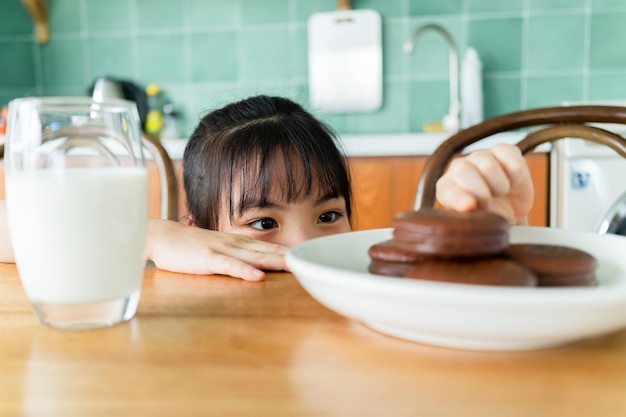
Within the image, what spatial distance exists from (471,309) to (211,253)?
0.34 metres

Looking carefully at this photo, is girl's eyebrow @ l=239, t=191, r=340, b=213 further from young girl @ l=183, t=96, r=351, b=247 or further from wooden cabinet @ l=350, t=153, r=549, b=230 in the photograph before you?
wooden cabinet @ l=350, t=153, r=549, b=230

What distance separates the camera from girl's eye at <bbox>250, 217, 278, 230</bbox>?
1007 mm

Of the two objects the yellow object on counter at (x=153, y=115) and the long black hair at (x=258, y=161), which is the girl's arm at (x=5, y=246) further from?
the yellow object on counter at (x=153, y=115)

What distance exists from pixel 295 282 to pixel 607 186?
1.61 m

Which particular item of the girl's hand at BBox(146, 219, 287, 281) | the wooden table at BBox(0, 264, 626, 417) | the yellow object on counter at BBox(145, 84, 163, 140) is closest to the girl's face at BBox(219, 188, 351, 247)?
the girl's hand at BBox(146, 219, 287, 281)

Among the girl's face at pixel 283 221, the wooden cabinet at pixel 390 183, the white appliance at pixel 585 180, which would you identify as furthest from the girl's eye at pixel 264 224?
the white appliance at pixel 585 180

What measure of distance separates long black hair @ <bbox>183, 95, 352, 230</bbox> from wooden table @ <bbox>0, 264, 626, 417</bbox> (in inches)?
23.5

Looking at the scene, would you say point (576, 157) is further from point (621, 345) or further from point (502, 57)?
point (621, 345)

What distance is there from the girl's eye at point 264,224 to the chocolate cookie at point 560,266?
655mm

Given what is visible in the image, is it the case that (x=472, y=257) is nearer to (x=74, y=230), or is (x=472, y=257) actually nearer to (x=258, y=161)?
(x=74, y=230)

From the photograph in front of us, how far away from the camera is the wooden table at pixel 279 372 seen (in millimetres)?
273

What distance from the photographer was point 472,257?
1.21 feet

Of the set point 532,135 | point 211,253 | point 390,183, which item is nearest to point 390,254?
point 211,253

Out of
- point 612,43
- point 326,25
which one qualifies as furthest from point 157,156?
point 612,43
